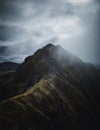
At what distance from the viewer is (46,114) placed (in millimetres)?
174625

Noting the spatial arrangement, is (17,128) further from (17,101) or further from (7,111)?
(17,101)

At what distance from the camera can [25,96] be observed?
16712 cm

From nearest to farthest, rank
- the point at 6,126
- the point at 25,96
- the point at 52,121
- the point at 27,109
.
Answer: the point at 6,126, the point at 27,109, the point at 25,96, the point at 52,121

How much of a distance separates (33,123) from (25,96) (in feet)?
98.2

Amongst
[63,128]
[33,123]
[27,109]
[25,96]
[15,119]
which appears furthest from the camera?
[63,128]

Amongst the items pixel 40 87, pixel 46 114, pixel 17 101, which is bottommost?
pixel 46 114

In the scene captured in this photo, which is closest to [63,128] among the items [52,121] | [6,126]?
[52,121]

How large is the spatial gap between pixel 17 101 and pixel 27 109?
10.3 m

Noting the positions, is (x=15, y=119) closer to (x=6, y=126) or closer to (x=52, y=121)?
(x=6, y=126)

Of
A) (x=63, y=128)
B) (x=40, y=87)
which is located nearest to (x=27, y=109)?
(x=40, y=87)

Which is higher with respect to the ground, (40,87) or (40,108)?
(40,87)

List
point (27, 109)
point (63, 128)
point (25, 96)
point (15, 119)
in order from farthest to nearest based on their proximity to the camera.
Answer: point (63, 128)
point (25, 96)
point (27, 109)
point (15, 119)

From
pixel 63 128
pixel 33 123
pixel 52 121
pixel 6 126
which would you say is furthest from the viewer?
pixel 63 128

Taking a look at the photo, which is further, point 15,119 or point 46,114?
point 46,114
